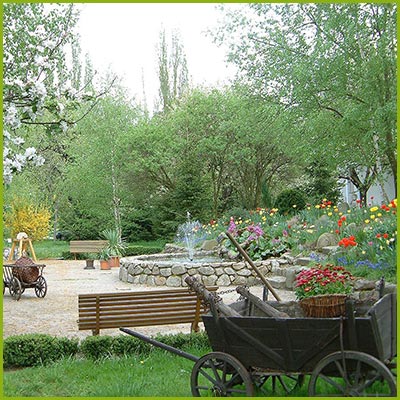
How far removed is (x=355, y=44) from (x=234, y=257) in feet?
17.8

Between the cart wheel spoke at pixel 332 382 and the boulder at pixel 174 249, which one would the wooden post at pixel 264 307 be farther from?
the boulder at pixel 174 249

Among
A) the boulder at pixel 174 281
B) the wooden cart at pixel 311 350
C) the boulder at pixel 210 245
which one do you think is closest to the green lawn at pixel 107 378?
the wooden cart at pixel 311 350

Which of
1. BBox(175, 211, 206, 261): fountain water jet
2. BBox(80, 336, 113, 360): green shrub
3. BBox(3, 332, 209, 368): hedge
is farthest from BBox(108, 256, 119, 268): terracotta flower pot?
BBox(80, 336, 113, 360): green shrub

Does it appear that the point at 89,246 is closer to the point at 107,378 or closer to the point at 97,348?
the point at 97,348

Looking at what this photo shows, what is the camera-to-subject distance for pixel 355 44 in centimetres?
1299

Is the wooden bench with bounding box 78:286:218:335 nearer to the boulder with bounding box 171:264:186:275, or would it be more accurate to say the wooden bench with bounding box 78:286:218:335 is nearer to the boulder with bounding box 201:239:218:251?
the boulder with bounding box 171:264:186:275

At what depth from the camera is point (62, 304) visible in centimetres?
1023

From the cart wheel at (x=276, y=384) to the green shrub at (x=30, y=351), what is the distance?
248 centimetres

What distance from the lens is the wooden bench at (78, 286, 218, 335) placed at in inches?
259

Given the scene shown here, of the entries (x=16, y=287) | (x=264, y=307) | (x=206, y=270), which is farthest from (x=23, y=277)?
(x=264, y=307)

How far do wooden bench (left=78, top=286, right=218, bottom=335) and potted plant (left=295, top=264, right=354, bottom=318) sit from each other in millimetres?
1754

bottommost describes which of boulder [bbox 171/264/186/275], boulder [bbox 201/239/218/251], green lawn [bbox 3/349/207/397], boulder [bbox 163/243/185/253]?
green lawn [bbox 3/349/207/397]

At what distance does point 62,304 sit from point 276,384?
6.26 m

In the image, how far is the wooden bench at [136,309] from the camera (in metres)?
6.59
